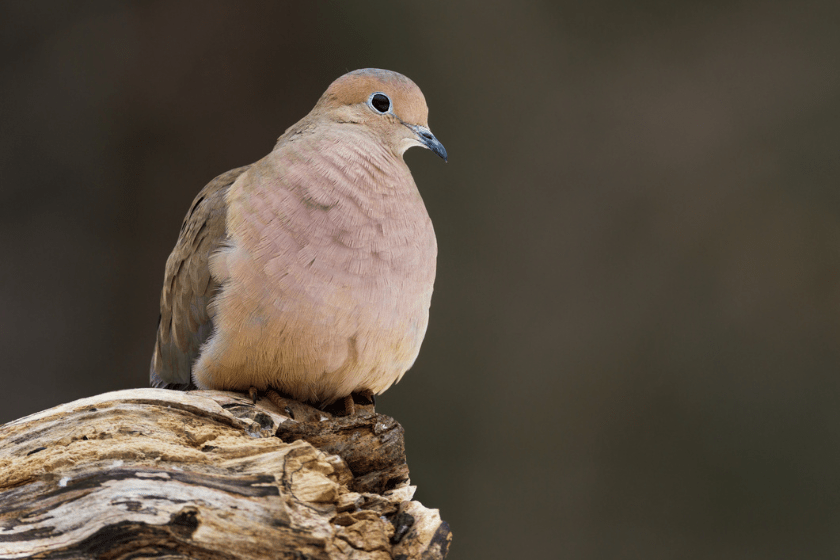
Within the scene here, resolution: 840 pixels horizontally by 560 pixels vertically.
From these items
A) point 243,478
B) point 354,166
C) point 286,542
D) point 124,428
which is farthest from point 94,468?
point 354,166

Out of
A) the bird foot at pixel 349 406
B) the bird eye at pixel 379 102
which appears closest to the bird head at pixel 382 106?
the bird eye at pixel 379 102

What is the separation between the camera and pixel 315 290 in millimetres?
1704

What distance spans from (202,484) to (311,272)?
516 mm

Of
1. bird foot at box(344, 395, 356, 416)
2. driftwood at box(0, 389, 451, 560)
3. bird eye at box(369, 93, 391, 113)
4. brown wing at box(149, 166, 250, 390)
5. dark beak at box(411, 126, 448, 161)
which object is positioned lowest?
driftwood at box(0, 389, 451, 560)

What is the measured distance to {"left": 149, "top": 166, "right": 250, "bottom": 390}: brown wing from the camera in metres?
1.88

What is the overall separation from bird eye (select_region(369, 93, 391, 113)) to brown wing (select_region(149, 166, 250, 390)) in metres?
0.39

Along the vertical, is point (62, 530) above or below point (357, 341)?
below

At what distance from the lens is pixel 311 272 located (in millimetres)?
1709

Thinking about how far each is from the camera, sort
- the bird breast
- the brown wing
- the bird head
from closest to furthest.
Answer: the bird breast → the brown wing → the bird head

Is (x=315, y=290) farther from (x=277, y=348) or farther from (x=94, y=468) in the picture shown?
(x=94, y=468)

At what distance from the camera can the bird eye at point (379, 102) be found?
6.69 feet

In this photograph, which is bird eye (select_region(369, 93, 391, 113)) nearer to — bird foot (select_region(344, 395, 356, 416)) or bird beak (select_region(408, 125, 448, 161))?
bird beak (select_region(408, 125, 448, 161))

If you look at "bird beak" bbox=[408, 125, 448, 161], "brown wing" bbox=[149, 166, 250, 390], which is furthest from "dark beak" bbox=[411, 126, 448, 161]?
"brown wing" bbox=[149, 166, 250, 390]

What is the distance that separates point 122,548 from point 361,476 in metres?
0.52
